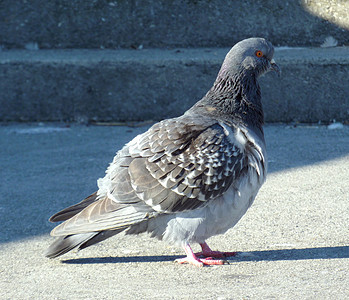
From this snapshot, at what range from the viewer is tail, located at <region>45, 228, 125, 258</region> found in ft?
11.2

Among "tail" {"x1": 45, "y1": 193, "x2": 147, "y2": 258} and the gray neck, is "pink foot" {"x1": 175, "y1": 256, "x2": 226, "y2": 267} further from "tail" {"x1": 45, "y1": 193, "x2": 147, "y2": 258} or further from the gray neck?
the gray neck

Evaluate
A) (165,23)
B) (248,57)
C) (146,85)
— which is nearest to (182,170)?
(248,57)

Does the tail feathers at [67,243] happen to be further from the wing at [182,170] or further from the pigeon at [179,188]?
the wing at [182,170]

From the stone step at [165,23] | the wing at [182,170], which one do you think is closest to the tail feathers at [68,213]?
the wing at [182,170]

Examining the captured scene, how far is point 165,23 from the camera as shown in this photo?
7.39 meters

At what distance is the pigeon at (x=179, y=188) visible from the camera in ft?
10.9

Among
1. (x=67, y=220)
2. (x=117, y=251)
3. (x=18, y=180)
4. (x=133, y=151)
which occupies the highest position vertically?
(x=133, y=151)

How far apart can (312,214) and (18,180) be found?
2.58m

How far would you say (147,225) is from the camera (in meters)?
3.42

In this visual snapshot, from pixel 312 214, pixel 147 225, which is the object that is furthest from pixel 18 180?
pixel 312 214

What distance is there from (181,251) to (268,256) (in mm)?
561

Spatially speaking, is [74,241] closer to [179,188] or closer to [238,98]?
[179,188]

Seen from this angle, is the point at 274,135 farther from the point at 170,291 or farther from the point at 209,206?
the point at 170,291

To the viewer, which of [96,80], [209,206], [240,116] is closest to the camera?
[209,206]
